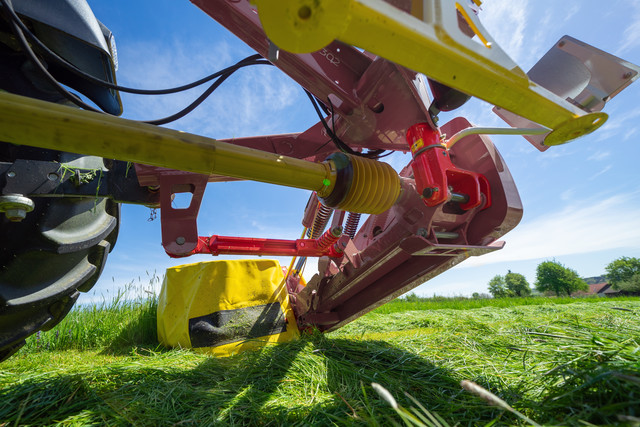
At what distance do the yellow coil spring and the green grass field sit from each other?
28.6 inches

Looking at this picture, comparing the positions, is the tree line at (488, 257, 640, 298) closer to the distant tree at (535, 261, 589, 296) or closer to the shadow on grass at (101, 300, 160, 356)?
the distant tree at (535, 261, 589, 296)

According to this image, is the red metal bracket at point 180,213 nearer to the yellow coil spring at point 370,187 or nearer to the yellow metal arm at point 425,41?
the yellow coil spring at point 370,187

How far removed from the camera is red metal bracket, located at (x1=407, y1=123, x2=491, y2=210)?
4.51ft

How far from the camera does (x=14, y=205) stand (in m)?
1.15

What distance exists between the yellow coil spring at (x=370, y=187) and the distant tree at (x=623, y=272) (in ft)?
194

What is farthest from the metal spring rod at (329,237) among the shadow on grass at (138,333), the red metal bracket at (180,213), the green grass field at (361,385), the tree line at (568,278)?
the tree line at (568,278)

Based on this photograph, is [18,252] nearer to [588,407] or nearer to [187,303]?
[187,303]

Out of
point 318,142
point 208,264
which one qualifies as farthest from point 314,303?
point 318,142

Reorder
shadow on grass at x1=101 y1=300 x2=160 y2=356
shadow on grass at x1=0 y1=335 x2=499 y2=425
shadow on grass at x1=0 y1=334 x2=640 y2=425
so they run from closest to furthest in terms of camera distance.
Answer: shadow on grass at x1=0 y1=334 x2=640 y2=425 → shadow on grass at x1=0 y1=335 x2=499 y2=425 → shadow on grass at x1=101 y1=300 x2=160 y2=356

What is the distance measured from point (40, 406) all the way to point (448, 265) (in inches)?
87.5

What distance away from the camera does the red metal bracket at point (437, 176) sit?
137 centimetres

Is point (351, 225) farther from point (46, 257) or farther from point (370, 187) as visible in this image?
point (46, 257)

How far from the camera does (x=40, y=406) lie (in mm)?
1326

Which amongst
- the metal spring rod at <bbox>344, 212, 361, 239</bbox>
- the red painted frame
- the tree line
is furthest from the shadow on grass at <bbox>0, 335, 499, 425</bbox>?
the tree line
